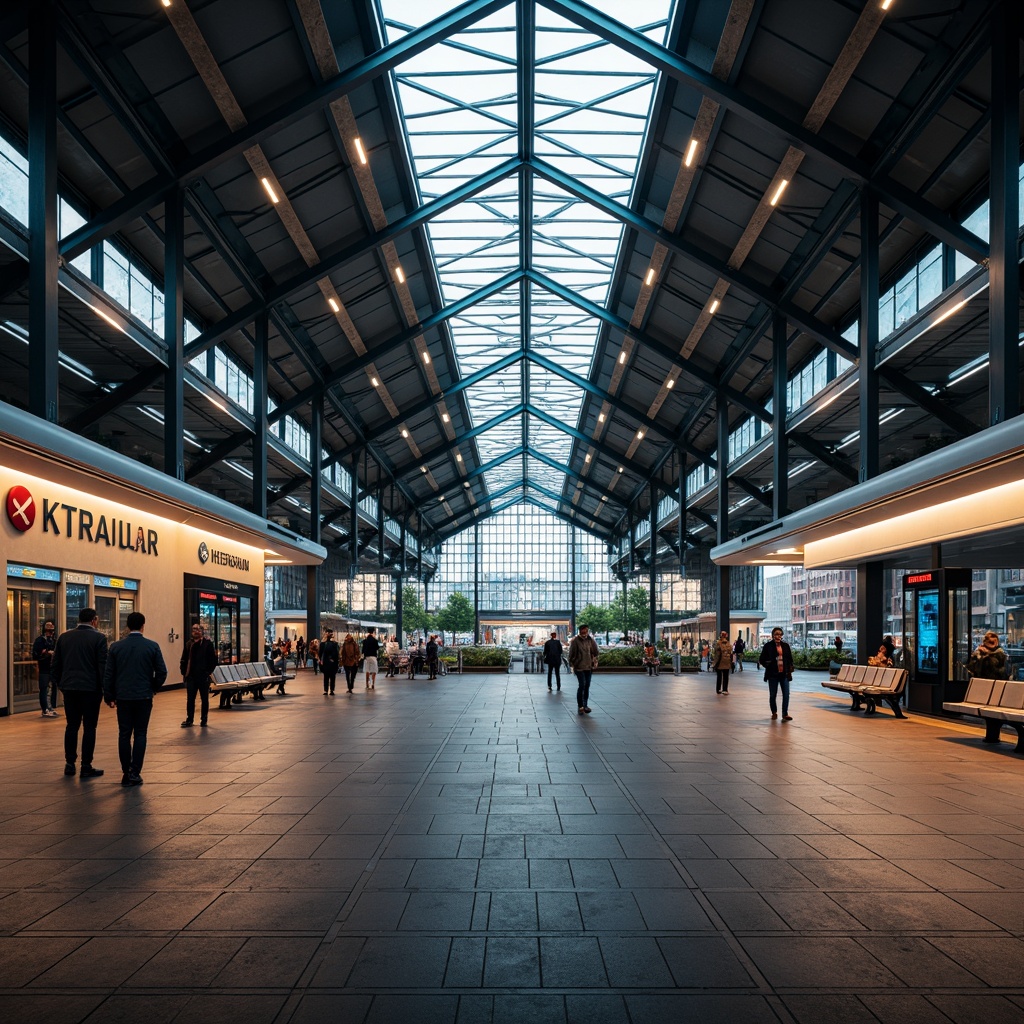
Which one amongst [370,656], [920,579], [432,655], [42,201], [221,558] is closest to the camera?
[42,201]

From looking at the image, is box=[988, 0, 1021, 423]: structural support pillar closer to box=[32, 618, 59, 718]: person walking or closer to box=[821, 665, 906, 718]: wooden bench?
box=[821, 665, 906, 718]: wooden bench

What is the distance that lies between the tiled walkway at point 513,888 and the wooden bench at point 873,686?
5661 mm

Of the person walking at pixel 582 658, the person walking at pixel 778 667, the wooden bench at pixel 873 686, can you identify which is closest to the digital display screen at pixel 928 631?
the wooden bench at pixel 873 686

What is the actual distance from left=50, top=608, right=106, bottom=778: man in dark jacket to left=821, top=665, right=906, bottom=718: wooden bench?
12.7 metres

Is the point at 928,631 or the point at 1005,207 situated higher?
the point at 1005,207

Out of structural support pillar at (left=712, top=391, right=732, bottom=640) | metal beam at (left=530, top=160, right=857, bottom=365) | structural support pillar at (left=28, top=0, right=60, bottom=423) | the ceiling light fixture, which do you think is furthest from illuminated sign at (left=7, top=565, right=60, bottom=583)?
structural support pillar at (left=712, top=391, right=732, bottom=640)

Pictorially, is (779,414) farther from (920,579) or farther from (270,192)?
(270,192)

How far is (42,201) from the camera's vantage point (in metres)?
13.8

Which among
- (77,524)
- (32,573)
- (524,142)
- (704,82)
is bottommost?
(32,573)

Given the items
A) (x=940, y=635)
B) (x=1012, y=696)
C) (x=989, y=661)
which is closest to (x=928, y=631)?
(x=940, y=635)

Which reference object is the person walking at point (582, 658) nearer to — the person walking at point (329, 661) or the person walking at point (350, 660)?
the person walking at point (329, 661)

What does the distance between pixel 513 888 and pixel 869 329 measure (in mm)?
16969

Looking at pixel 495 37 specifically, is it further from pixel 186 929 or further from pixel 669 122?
pixel 186 929

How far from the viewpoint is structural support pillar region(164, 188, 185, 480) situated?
62.2ft
